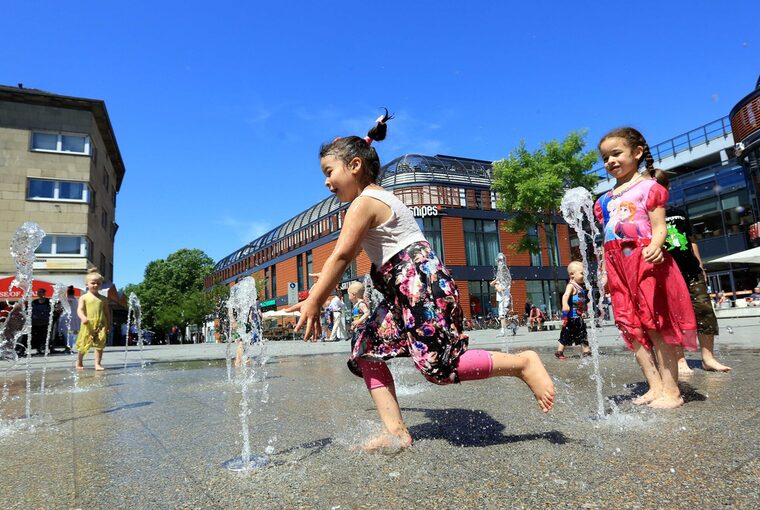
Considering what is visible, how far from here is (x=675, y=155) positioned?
33.7m

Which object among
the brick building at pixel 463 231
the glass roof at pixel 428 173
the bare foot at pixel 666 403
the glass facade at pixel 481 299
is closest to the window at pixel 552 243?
the brick building at pixel 463 231

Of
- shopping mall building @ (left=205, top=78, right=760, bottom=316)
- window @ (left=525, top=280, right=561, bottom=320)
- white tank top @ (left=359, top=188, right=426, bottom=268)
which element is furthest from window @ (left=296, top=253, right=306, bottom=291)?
white tank top @ (left=359, top=188, right=426, bottom=268)

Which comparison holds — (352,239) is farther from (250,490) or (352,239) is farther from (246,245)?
(246,245)

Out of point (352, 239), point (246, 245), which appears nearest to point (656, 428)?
point (352, 239)

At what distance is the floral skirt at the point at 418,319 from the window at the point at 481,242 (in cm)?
3446

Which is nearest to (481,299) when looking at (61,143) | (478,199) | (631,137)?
(478,199)

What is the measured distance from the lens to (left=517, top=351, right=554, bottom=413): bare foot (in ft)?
7.64

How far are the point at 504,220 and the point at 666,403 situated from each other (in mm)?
36330

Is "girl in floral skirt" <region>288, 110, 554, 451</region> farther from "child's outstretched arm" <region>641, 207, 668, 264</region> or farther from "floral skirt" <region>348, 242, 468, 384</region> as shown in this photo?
"child's outstretched arm" <region>641, 207, 668, 264</region>

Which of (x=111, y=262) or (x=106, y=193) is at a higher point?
(x=106, y=193)

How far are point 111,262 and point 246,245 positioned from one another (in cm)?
2486

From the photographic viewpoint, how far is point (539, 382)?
235 centimetres

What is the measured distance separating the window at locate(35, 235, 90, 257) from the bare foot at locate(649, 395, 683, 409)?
93.1ft

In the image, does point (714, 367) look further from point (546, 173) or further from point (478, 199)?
point (478, 199)
